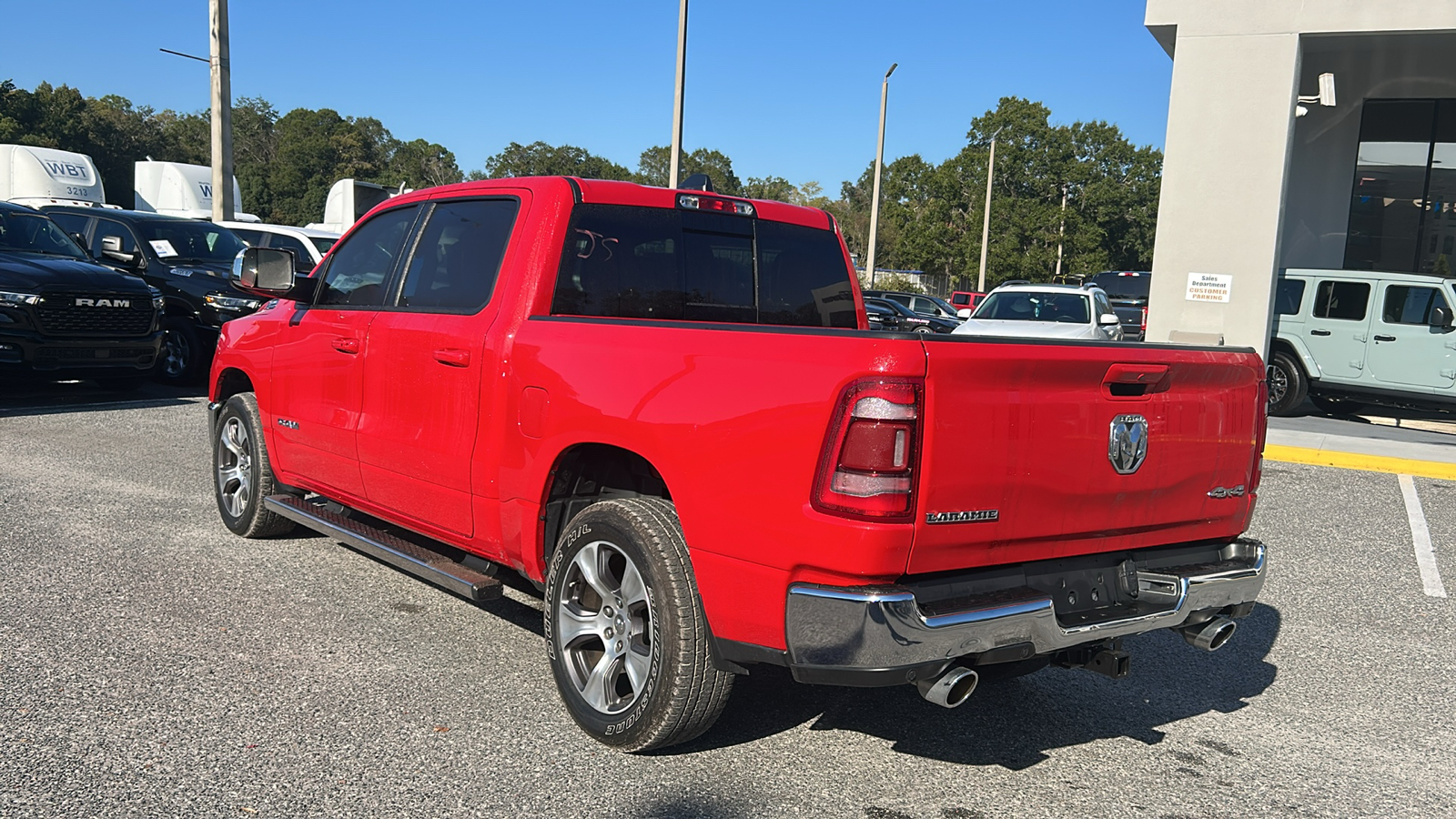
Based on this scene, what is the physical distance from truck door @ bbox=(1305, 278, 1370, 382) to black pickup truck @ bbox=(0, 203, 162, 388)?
1337 cm

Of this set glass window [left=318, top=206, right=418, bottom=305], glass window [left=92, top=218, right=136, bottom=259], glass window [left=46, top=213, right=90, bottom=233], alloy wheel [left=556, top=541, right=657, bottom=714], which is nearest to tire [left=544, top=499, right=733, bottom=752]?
alloy wheel [left=556, top=541, right=657, bottom=714]

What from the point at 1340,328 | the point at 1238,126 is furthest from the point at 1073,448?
the point at 1340,328

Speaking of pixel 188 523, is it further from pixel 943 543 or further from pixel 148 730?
pixel 943 543

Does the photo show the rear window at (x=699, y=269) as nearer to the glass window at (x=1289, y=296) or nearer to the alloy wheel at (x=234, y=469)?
the alloy wheel at (x=234, y=469)

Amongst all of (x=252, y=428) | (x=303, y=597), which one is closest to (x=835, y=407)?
(x=303, y=597)

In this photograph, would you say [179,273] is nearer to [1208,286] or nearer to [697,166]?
[1208,286]

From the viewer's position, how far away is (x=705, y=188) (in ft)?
17.6

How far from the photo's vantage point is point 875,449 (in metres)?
2.90

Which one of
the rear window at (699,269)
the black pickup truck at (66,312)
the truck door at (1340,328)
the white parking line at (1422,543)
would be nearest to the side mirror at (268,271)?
the rear window at (699,269)

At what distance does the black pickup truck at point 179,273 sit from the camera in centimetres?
1266

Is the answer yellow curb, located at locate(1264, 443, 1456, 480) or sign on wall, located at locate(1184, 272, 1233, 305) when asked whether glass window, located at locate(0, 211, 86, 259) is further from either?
sign on wall, located at locate(1184, 272, 1233, 305)

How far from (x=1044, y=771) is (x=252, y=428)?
4301mm

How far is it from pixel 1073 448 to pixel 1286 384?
12933 mm

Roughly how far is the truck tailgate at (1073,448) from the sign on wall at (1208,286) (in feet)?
34.7
